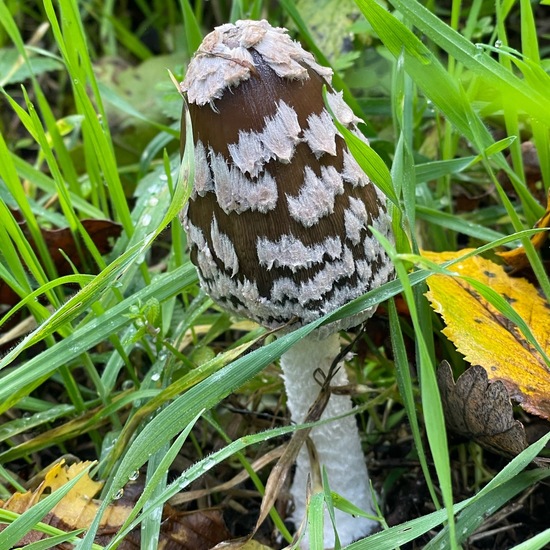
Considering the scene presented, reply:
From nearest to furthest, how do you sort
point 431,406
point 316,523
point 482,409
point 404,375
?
point 431,406
point 316,523
point 404,375
point 482,409

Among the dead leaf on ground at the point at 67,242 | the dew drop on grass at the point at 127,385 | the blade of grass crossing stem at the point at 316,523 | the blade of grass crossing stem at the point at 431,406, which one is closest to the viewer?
the blade of grass crossing stem at the point at 431,406

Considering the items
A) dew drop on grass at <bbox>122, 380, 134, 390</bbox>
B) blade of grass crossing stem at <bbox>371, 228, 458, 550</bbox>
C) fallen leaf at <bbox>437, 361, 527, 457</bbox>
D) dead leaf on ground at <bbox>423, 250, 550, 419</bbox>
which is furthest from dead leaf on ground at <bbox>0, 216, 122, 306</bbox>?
blade of grass crossing stem at <bbox>371, 228, 458, 550</bbox>

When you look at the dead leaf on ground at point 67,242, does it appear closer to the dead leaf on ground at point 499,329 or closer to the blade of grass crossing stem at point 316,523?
the dead leaf on ground at point 499,329

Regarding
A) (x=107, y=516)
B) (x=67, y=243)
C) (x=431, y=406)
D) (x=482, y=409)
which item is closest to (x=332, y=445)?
(x=482, y=409)

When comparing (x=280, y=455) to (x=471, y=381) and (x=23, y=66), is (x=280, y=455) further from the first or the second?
(x=23, y=66)

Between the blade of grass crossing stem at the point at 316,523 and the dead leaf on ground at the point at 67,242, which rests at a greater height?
the dead leaf on ground at the point at 67,242

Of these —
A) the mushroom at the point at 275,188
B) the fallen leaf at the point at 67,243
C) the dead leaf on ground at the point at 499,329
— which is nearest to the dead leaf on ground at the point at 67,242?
the fallen leaf at the point at 67,243

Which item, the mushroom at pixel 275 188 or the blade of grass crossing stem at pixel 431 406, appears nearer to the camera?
the blade of grass crossing stem at pixel 431 406

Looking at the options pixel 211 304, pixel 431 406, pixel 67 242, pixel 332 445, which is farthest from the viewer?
pixel 67 242

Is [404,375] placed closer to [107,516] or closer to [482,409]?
[482,409]
